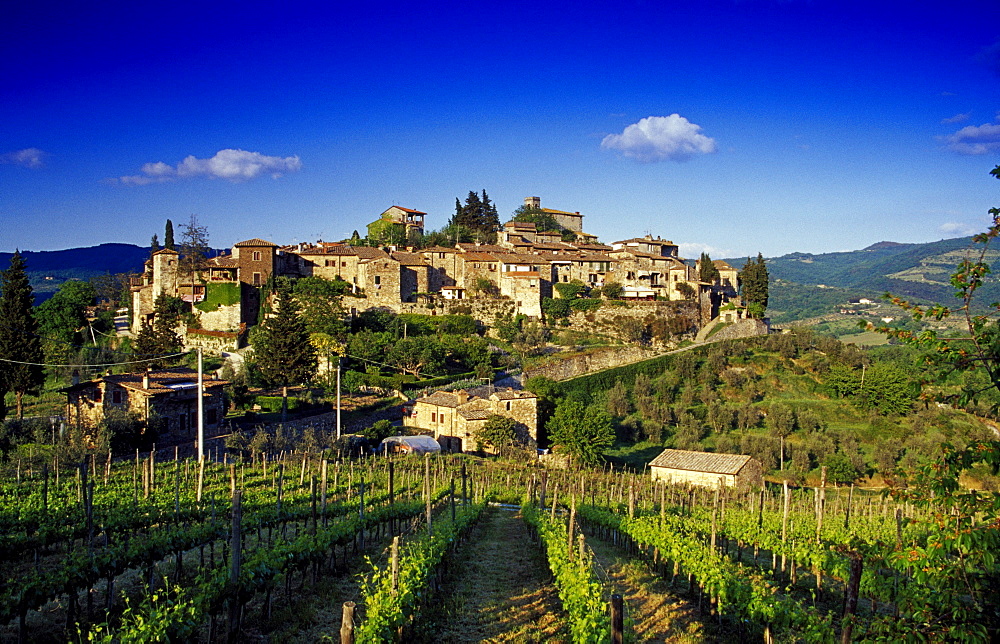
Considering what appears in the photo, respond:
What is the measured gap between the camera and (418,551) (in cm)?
1018

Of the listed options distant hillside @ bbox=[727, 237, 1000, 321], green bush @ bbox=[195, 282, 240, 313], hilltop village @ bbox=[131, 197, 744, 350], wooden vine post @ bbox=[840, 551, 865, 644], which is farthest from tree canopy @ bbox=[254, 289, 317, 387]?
distant hillside @ bbox=[727, 237, 1000, 321]

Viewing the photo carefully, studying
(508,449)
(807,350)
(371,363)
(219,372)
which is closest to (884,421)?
(807,350)

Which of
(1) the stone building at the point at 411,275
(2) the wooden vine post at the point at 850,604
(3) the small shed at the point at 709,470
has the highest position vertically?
(1) the stone building at the point at 411,275

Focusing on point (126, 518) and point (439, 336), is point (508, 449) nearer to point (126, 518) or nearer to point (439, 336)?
point (439, 336)

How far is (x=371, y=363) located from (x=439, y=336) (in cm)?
696

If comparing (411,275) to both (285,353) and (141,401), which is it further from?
(141,401)

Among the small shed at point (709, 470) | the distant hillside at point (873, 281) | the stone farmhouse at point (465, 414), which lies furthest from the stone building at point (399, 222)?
the distant hillside at point (873, 281)

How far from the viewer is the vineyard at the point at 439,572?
5.27m

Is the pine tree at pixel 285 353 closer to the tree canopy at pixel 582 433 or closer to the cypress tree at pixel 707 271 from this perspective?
the tree canopy at pixel 582 433

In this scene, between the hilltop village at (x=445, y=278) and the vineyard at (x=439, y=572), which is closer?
the vineyard at (x=439, y=572)

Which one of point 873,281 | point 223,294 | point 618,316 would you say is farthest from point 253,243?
point 873,281

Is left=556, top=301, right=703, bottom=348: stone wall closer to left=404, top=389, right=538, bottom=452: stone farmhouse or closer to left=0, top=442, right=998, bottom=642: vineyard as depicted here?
left=404, top=389, right=538, bottom=452: stone farmhouse

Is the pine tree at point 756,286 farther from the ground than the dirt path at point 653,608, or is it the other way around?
the pine tree at point 756,286

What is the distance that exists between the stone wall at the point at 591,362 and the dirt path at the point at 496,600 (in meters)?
28.6
